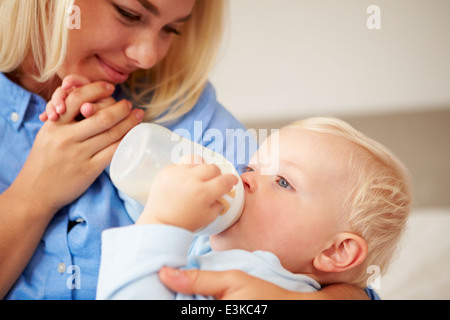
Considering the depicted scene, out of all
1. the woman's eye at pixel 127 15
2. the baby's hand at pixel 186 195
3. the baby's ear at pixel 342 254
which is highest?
the woman's eye at pixel 127 15

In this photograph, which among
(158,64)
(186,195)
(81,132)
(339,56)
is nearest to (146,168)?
(186,195)

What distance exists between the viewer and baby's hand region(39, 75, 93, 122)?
1.13m

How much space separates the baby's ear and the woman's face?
24.2 inches

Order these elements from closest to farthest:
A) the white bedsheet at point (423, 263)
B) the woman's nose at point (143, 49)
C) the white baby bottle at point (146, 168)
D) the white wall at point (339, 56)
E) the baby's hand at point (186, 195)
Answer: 1. the baby's hand at point (186, 195)
2. the white baby bottle at point (146, 168)
3. the woman's nose at point (143, 49)
4. the white bedsheet at point (423, 263)
5. the white wall at point (339, 56)

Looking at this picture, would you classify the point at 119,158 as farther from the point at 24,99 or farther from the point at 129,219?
the point at 24,99

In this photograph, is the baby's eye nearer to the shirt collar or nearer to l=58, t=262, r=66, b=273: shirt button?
l=58, t=262, r=66, b=273: shirt button

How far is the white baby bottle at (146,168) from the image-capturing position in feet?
3.01

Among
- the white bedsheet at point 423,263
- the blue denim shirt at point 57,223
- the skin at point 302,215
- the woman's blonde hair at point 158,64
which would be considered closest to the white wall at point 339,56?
the white bedsheet at point 423,263

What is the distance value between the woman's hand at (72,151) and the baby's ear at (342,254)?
535 millimetres

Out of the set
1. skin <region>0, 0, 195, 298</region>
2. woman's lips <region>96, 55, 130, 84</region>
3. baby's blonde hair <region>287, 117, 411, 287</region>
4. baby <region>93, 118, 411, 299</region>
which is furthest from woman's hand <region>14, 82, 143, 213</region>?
baby's blonde hair <region>287, 117, 411, 287</region>

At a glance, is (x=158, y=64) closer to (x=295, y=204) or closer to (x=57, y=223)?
(x=57, y=223)

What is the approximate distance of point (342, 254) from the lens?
39.5 inches

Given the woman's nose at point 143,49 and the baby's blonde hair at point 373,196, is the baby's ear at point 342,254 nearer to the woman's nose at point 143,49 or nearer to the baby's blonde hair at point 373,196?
the baby's blonde hair at point 373,196
